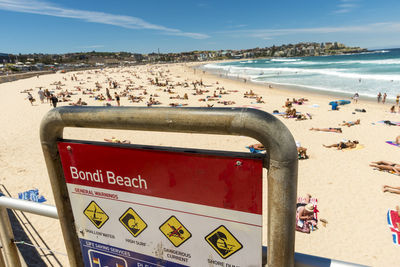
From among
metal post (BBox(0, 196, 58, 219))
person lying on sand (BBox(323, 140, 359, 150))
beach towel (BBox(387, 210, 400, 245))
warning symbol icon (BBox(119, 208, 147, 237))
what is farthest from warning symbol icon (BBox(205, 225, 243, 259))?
person lying on sand (BBox(323, 140, 359, 150))

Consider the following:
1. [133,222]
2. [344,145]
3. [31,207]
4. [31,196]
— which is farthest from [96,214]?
[344,145]

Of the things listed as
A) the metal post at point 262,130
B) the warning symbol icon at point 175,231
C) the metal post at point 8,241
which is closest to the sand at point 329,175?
the metal post at point 8,241

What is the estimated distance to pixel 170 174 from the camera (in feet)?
3.39

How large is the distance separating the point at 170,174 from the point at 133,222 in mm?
369

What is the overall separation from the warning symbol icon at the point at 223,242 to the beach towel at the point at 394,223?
646 centimetres

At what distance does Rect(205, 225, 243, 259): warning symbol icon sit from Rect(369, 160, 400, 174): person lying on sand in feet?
32.4

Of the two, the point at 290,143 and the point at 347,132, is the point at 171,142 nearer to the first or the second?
the point at 347,132

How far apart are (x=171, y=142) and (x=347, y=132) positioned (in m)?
9.23

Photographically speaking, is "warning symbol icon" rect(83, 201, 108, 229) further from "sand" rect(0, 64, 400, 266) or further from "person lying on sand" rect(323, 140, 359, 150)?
"person lying on sand" rect(323, 140, 359, 150)

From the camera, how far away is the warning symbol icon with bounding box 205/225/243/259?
0.99 metres

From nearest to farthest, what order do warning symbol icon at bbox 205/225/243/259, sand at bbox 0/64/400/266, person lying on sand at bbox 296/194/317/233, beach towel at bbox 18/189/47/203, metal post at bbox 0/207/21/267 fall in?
warning symbol icon at bbox 205/225/243/259 → metal post at bbox 0/207/21/267 → sand at bbox 0/64/400/266 → person lying on sand at bbox 296/194/317/233 → beach towel at bbox 18/189/47/203

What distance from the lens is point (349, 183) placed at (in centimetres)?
802

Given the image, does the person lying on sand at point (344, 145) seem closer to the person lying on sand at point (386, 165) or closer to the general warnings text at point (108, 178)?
the person lying on sand at point (386, 165)

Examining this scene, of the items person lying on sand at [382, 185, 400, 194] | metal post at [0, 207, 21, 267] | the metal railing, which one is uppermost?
the metal railing
